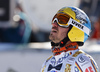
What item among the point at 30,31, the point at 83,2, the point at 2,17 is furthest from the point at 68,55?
the point at 83,2

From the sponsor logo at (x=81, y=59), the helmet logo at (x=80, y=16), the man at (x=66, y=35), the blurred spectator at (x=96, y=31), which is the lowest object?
the blurred spectator at (x=96, y=31)

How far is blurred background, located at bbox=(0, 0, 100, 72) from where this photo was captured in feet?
15.8

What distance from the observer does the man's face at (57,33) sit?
2803 mm

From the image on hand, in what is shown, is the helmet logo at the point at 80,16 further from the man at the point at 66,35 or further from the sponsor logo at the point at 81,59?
the sponsor logo at the point at 81,59

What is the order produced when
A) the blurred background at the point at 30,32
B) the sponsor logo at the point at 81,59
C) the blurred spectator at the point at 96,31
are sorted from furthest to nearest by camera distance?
the blurred spectator at the point at 96,31
the blurred background at the point at 30,32
the sponsor logo at the point at 81,59

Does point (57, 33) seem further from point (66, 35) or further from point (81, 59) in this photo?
point (81, 59)

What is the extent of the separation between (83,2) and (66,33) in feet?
15.3

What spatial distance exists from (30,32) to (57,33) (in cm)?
353

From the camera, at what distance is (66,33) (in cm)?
283

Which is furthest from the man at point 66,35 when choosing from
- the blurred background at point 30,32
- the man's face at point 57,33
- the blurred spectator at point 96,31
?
the blurred spectator at point 96,31

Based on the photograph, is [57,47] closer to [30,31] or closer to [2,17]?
[30,31]

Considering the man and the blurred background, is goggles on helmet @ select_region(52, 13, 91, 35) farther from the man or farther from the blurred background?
the blurred background

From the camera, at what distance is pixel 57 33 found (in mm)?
2809

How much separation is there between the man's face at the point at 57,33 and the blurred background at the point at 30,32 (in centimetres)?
165
